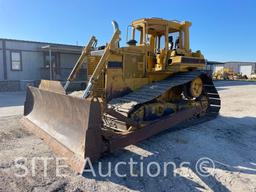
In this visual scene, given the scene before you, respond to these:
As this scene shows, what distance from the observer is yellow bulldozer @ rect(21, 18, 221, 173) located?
3.79 meters

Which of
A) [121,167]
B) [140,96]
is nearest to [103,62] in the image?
[140,96]

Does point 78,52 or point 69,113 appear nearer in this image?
point 69,113

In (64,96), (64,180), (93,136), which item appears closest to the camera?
(64,180)

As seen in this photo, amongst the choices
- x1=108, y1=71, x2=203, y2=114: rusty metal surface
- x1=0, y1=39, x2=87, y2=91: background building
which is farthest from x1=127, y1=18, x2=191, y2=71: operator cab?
x1=0, y1=39, x2=87, y2=91: background building

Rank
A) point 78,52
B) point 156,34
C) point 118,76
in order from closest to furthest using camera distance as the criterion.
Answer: point 118,76, point 156,34, point 78,52

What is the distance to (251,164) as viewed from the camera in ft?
13.0

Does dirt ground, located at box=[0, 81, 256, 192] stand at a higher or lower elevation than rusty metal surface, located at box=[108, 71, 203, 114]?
lower

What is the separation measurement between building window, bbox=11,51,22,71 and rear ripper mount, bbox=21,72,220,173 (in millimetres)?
13493

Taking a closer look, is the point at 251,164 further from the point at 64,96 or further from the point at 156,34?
the point at 156,34

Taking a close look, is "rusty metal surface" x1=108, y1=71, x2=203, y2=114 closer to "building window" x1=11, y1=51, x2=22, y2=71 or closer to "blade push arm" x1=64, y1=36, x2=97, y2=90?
"blade push arm" x1=64, y1=36, x2=97, y2=90

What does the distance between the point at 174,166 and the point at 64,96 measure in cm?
231

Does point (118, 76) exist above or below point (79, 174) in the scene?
above

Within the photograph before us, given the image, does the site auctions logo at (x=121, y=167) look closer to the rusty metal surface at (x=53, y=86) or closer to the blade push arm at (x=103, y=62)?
the rusty metal surface at (x=53, y=86)

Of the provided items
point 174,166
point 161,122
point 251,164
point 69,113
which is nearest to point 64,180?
point 69,113
